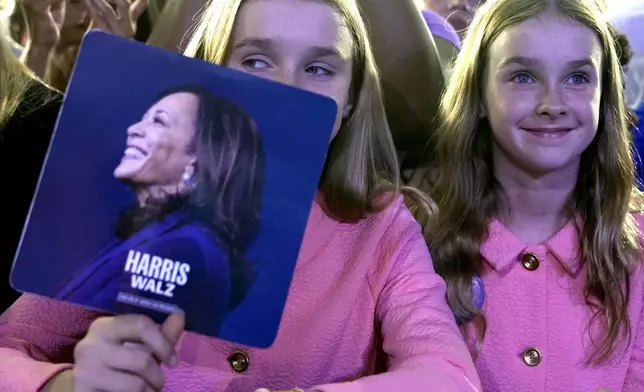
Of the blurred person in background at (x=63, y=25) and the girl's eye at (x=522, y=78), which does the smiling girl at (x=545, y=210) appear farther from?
the blurred person in background at (x=63, y=25)

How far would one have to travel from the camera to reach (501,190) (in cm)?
124

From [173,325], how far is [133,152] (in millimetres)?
161

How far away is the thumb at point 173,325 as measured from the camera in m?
0.67

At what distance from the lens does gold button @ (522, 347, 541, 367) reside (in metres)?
1.08

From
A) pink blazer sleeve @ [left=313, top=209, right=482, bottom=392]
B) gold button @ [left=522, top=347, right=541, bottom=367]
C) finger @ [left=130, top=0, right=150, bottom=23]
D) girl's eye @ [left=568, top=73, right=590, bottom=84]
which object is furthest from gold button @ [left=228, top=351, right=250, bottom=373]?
finger @ [left=130, top=0, right=150, bottom=23]

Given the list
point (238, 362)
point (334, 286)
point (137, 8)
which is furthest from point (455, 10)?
point (238, 362)

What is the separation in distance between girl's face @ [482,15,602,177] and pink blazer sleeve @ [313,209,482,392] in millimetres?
257

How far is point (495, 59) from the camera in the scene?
1.19m

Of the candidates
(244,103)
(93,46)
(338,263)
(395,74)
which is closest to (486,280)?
(338,263)

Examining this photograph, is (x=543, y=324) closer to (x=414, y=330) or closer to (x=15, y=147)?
(x=414, y=330)

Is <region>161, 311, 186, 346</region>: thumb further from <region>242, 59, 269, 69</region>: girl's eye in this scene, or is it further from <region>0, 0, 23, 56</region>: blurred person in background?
<region>0, 0, 23, 56</region>: blurred person in background

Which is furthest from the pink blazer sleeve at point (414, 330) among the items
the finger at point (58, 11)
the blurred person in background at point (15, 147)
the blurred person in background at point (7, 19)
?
the finger at point (58, 11)

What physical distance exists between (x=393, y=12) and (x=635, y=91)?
2.00ft

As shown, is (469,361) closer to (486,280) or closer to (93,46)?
(486,280)
